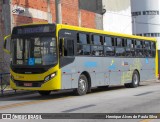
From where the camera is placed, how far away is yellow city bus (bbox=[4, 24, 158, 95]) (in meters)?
17.9

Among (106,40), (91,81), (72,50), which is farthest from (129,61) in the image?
(72,50)

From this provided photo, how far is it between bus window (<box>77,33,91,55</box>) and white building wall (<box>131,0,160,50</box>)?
7088 cm

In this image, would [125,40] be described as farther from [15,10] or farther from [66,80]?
[15,10]

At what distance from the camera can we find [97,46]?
69.1 ft

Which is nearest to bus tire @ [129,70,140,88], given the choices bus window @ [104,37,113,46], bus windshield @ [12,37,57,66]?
bus window @ [104,37,113,46]

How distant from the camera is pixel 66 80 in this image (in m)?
18.5

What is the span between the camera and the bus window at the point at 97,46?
68.1ft

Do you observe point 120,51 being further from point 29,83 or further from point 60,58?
point 29,83

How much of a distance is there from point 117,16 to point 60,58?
29.8 m

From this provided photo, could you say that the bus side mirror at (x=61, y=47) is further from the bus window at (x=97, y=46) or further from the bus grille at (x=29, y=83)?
the bus window at (x=97, y=46)

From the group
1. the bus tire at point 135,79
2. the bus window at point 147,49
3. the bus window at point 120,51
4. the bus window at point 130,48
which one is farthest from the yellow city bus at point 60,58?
the bus window at point 147,49

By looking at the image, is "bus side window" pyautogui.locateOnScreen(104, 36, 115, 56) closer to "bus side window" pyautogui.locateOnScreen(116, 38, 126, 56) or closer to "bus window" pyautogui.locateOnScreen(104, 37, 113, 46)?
"bus window" pyautogui.locateOnScreen(104, 37, 113, 46)

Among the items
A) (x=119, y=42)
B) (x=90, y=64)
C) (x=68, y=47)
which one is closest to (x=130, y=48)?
(x=119, y=42)

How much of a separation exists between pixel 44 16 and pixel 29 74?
15.5 meters
